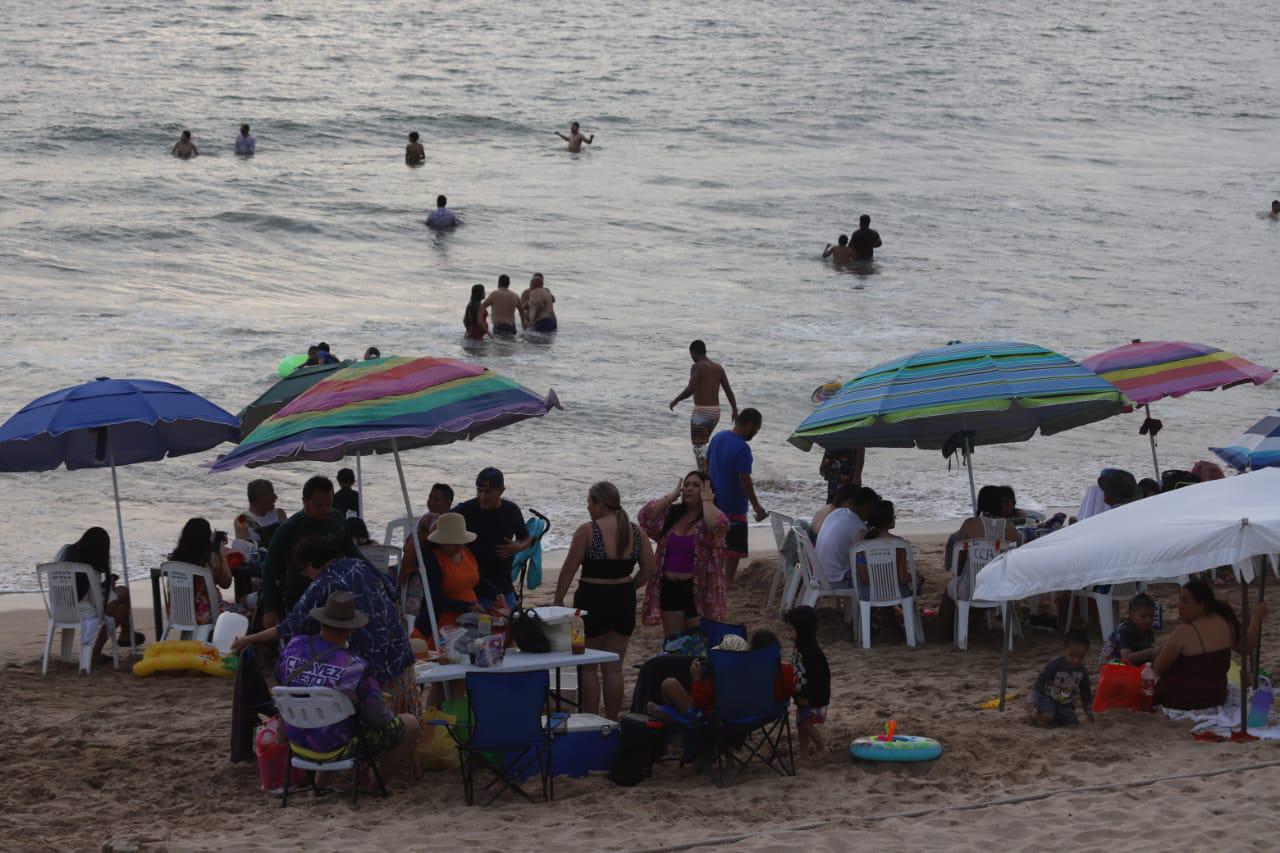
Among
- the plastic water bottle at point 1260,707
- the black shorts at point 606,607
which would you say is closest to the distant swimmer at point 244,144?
the black shorts at point 606,607

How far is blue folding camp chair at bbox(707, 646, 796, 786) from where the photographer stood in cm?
596

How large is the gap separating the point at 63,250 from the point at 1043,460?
61.1 feet

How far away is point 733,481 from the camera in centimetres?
1034

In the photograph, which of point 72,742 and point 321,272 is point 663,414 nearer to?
point 321,272

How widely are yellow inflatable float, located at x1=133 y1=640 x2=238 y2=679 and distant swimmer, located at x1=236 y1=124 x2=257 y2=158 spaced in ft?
95.3

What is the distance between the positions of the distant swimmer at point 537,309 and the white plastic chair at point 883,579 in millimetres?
14643

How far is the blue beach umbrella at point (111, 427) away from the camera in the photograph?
27.1 ft

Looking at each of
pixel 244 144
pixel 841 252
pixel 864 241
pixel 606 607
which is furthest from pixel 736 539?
pixel 244 144

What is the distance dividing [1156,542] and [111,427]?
6.41m

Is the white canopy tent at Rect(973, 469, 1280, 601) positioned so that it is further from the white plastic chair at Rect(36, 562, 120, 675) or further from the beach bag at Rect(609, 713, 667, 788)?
the white plastic chair at Rect(36, 562, 120, 675)

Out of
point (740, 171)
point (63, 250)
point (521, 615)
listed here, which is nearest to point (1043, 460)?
point (521, 615)

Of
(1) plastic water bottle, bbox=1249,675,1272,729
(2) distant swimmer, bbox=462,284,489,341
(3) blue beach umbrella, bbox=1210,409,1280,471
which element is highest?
(2) distant swimmer, bbox=462,284,489,341

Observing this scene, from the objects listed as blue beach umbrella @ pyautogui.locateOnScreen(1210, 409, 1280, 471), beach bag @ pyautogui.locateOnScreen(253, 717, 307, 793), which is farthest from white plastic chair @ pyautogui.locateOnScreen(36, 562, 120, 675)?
blue beach umbrella @ pyautogui.locateOnScreen(1210, 409, 1280, 471)

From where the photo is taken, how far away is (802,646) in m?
6.36
